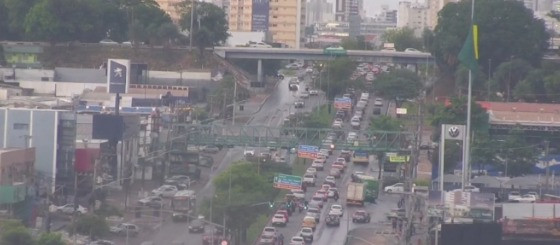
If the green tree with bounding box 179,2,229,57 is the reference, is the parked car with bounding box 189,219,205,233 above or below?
below

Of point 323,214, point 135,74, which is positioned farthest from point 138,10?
point 323,214

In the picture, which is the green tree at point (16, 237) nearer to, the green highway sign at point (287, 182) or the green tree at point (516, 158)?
the green highway sign at point (287, 182)

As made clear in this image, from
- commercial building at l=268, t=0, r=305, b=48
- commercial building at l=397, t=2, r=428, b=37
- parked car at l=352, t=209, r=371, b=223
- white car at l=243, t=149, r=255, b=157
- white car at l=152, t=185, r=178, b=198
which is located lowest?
parked car at l=352, t=209, r=371, b=223

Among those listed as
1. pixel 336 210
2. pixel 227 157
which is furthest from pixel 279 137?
pixel 336 210

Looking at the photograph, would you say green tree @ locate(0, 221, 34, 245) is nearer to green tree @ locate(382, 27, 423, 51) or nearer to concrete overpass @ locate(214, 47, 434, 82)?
concrete overpass @ locate(214, 47, 434, 82)

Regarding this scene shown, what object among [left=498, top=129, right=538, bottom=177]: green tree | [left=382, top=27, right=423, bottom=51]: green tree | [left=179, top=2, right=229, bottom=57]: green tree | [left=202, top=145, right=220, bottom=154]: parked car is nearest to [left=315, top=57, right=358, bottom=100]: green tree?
[left=179, top=2, right=229, bottom=57]: green tree

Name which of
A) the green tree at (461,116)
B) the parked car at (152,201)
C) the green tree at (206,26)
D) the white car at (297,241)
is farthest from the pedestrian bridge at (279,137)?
the green tree at (206,26)
